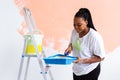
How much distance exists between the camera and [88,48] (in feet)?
6.04

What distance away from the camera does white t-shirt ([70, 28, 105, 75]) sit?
5.82ft

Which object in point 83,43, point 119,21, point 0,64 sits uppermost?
point 119,21

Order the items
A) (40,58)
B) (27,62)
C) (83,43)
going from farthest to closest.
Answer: (27,62)
(40,58)
(83,43)

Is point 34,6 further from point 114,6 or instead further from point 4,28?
point 114,6

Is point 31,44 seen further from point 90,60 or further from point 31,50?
point 90,60

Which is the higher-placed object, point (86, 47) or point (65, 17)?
point (65, 17)

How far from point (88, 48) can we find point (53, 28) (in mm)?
941

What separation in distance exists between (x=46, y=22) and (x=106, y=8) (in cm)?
73

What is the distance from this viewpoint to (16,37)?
265 cm

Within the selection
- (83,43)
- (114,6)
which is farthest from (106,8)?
(83,43)

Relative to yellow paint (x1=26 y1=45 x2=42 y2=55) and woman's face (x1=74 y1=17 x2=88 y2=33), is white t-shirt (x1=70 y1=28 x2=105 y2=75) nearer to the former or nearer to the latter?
woman's face (x1=74 y1=17 x2=88 y2=33)

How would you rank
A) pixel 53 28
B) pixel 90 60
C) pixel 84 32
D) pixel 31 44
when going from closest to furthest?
pixel 90 60 → pixel 84 32 → pixel 31 44 → pixel 53 28

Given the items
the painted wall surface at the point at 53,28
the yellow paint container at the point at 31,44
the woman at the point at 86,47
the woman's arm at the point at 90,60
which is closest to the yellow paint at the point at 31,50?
the yellow paint container at the point at 31,44

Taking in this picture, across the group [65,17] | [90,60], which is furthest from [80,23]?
[65,17]
